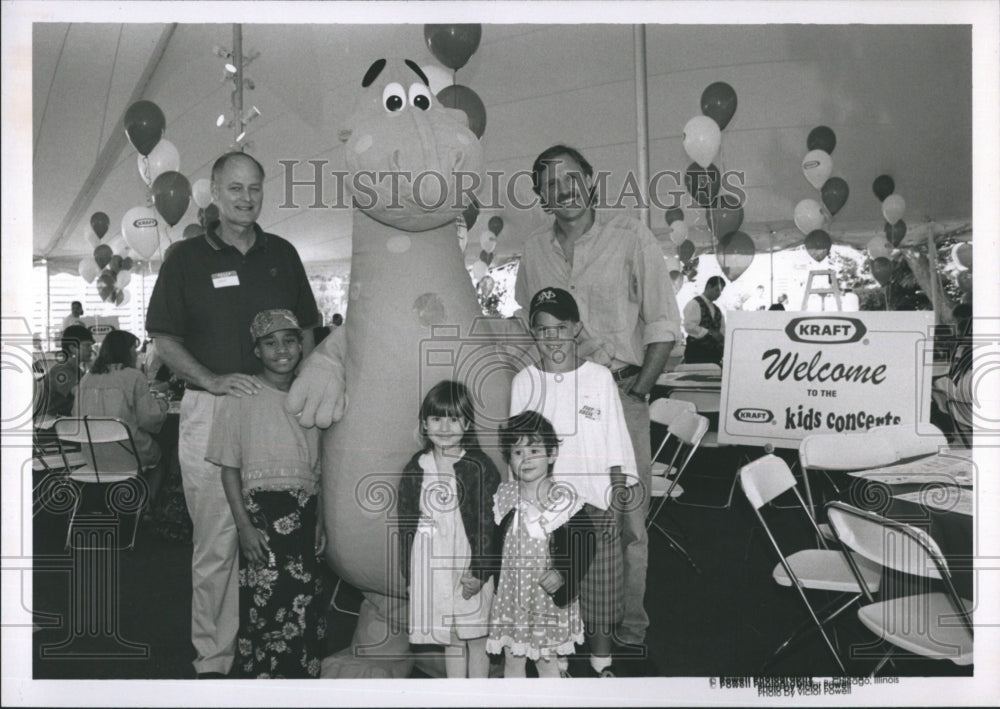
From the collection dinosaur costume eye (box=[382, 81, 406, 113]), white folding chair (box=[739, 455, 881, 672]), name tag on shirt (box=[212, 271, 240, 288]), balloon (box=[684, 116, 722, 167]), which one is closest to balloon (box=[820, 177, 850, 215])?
balloon (box=[684, 116, 722, 167])

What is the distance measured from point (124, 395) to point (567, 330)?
172 cm

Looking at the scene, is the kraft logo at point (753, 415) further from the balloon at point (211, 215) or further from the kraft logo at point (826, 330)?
the balloon at point (211, 215)

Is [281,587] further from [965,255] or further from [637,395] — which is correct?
[965,255]

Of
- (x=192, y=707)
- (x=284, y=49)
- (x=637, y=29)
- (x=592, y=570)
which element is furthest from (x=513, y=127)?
(x=192, y=707)

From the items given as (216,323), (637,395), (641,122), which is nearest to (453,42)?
(641,122)

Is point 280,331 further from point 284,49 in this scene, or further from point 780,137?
point 780,137

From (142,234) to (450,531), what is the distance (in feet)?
4.83

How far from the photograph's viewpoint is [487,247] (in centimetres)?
249

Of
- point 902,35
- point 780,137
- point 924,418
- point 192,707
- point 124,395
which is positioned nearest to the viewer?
point 192,707

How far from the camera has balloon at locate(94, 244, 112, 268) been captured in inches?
102

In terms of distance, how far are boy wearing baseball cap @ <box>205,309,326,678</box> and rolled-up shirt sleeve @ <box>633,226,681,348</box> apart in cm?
101

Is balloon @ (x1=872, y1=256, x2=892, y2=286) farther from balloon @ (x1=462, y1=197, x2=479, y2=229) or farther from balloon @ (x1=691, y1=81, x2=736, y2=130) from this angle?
balloon @ (x1=462, y1=197, x2=479, y2=229)

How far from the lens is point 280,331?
2178 millimetres

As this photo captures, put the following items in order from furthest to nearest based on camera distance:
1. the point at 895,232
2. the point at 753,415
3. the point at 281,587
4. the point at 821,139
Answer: the point at 895,232
the point at 821,139
the point at 753,415
the point at 281,587
